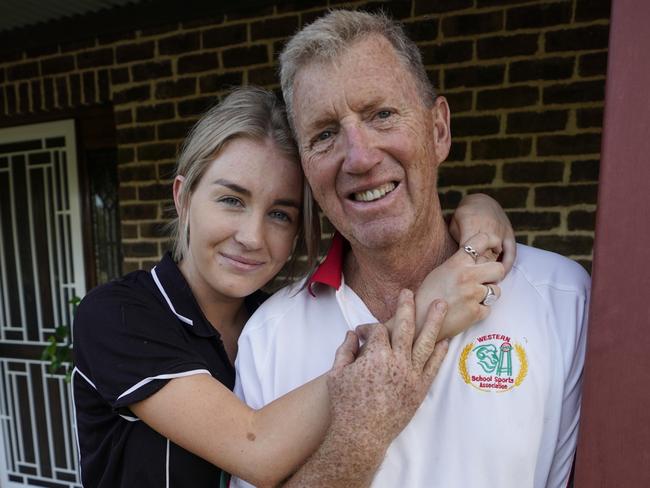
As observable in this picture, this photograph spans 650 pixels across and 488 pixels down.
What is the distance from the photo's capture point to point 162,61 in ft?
9.87

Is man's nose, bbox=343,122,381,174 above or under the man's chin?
above

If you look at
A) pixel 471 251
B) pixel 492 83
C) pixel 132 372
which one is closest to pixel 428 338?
pixel 471 251

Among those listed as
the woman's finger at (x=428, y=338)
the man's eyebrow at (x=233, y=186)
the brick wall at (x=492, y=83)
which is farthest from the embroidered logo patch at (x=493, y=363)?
the brick wall at (x=492, y=83)

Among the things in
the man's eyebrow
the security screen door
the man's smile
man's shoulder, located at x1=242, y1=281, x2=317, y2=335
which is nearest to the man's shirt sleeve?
the man's smile

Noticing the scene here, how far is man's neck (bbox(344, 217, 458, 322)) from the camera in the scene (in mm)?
1375

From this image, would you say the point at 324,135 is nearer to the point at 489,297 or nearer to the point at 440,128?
the point at 440,128

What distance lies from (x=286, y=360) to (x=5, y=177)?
11.3 feet

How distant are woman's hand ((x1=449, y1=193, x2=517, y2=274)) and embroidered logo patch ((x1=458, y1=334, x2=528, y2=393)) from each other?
0.19m

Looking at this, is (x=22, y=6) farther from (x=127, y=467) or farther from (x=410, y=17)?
(x=127, y=467)

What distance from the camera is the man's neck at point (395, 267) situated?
1.38 m

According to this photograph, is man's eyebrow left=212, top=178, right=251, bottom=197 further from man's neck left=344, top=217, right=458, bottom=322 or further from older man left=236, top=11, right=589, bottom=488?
man's neck left=344, top=217, right=458, bottom=322

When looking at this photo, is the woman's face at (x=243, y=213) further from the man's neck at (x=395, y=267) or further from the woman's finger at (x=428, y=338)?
the woman's finger at (x=428, y=338)

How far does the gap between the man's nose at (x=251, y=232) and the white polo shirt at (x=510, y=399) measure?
62cm

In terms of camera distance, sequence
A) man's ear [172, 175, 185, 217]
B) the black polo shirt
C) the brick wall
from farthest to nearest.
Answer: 1. the brick wall
2. man's ear [172, 175, 185, 217]
3. the black polo shirt
